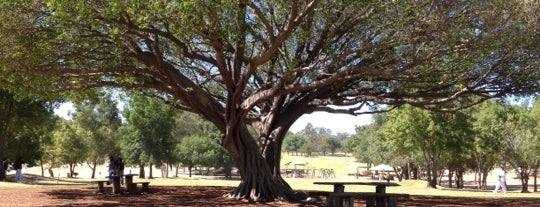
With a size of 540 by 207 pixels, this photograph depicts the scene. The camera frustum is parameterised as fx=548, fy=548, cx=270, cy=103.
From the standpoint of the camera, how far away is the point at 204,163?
7550 centimetres

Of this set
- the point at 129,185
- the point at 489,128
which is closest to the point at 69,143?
the point at 489,128

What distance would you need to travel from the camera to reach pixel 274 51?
47.0 feet

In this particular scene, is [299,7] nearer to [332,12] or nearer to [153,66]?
[332,12]

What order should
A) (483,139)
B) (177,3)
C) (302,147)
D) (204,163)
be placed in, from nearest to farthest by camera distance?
(177,3)
(483,139)
(204,163)
(302,147)

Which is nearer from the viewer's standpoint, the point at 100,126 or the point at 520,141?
the point at 520,141

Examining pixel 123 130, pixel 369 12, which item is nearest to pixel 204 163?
pixel 123 130

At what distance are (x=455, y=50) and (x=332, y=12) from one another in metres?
3.62

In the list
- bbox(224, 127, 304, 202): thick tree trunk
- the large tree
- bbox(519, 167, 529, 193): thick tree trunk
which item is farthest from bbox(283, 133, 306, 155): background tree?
bbox(224, 127, 304, 202): thick tree trunk

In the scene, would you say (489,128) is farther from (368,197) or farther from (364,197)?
(364,197)

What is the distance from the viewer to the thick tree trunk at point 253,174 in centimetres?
1786

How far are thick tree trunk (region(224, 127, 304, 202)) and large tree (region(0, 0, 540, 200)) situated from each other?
4cm

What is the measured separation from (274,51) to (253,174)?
17.5 feet

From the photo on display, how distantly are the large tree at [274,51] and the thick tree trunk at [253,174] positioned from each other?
0.12 feet

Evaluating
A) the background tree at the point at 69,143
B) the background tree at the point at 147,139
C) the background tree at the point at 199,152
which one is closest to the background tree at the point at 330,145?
the background tree at the point at 199,152
